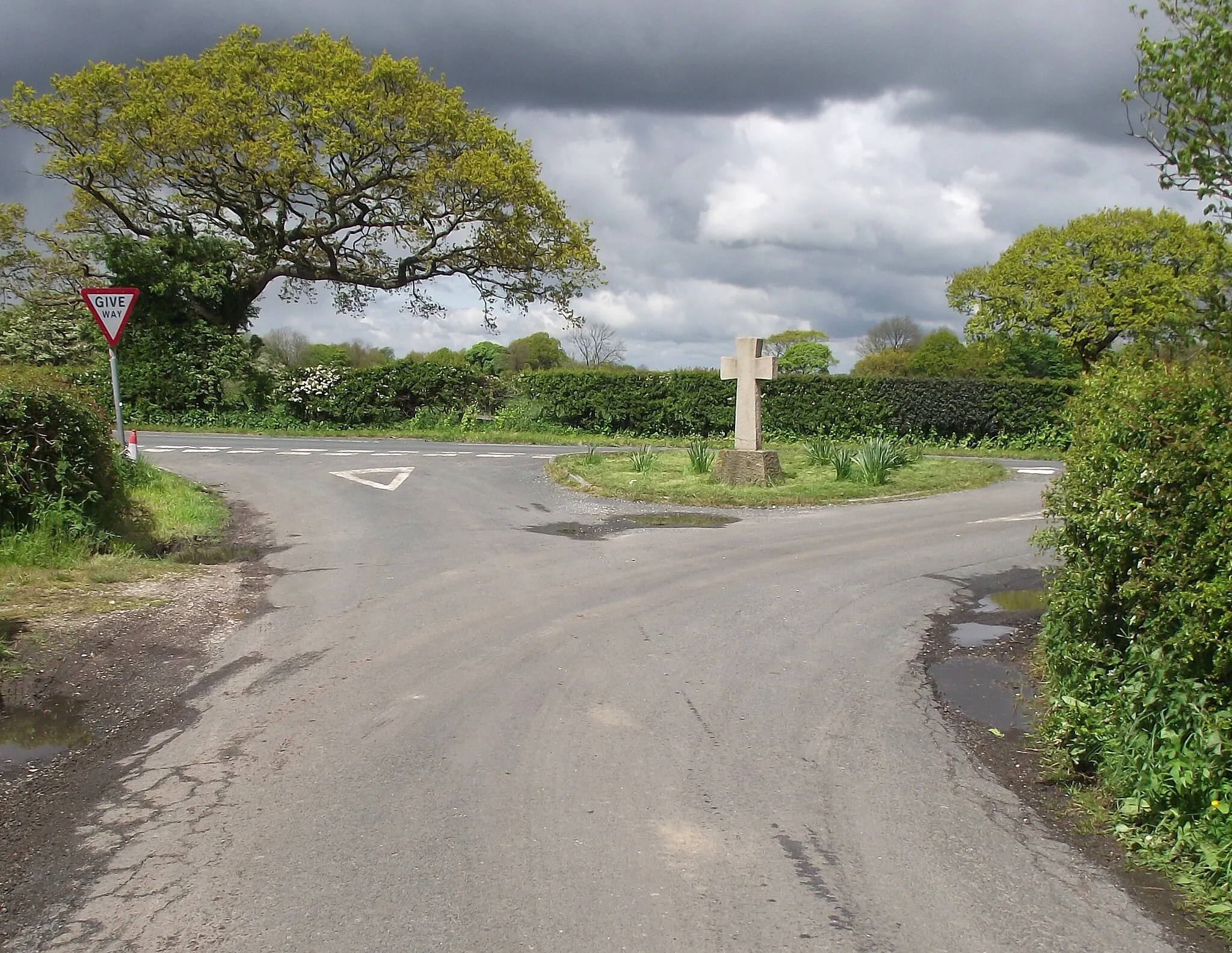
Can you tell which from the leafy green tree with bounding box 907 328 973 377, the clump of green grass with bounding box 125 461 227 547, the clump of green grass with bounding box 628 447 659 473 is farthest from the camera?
the leafy green tree with bounding box 907 328 973 377

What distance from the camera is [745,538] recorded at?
12.3m

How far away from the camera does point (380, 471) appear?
18.8 m

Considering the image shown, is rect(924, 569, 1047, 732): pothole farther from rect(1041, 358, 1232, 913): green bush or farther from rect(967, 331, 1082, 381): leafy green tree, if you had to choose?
rect(967, 331, 1082, 381): leafy green tree

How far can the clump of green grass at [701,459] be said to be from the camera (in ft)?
60.1

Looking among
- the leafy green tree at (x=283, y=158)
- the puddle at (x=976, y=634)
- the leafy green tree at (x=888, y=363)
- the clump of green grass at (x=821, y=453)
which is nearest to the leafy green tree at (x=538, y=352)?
the leafy green tree at (x=888, y=363)

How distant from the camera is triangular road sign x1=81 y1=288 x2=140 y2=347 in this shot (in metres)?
12.9

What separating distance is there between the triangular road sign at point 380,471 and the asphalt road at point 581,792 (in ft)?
23.1

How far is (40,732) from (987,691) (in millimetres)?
5863

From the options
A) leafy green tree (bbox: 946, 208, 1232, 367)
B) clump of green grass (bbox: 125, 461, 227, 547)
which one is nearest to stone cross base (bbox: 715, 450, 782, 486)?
clump of green grass (bbox: 125, 461, 227, 547)

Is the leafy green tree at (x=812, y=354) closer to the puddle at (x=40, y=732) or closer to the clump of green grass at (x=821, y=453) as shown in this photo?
the clump of green grass at (x=821, y=453)

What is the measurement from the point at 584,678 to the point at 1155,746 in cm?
339

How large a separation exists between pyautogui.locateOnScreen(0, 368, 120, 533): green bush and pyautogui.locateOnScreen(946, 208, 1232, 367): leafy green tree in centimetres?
3882

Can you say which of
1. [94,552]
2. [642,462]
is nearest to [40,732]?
[94,552]

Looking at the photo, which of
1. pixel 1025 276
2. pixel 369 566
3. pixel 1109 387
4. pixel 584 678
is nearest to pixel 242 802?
pixel 584 678
